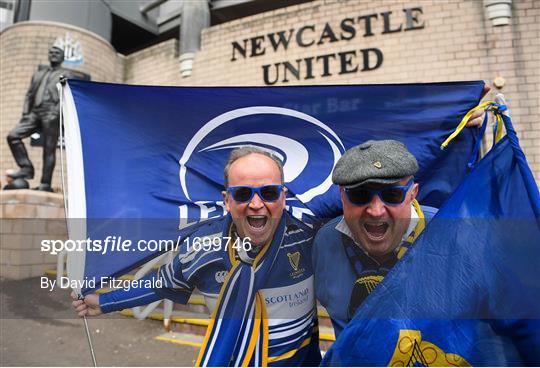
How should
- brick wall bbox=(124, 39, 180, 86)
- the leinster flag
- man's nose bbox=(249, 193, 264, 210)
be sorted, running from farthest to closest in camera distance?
brick wall bbox=(124, 39, 180, 86) → the leinster flag → man's nose bbox=(249, 193, 264, 210)

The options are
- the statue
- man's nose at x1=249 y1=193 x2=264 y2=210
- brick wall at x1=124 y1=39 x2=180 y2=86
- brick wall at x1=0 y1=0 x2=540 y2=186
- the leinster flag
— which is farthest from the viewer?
brick wall at x1=124 y1=39 x2=180 y2=86

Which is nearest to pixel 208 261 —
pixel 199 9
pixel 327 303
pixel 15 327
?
pixel 327 303

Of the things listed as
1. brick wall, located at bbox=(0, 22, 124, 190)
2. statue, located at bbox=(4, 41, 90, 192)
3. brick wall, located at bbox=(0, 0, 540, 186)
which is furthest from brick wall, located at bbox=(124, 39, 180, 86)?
statue, located at bbox=(4, 41, 90, 192)

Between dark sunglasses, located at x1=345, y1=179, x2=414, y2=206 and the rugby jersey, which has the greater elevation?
dark sunglasses, located at x1=345, y1=179, x2=414, y2=206

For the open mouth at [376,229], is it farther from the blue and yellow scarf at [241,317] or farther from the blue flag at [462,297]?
the blue and yellow scarf at [241,317]

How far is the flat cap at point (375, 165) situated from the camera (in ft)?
4.87

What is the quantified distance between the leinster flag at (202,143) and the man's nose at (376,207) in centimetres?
69

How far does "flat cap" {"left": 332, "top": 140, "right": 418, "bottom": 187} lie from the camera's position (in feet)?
4.87

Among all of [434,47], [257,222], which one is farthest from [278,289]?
[434,47]

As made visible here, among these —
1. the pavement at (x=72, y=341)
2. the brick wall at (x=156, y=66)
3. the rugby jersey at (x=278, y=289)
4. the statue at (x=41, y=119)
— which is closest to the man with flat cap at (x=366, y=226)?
the rugby jersey at (x=278, y=289)

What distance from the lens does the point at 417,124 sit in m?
2.30

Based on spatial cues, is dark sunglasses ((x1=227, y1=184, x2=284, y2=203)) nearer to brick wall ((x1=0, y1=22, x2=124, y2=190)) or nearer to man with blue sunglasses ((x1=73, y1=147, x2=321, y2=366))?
man with blue sunglasses ((x1=73, y1=147, x2=321, y2=366))

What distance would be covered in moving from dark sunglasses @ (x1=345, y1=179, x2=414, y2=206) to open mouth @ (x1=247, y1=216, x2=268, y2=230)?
452 mm

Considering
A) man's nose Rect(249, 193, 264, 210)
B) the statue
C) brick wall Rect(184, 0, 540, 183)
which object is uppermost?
brick wall Rect(184, 0, 540, 183)
